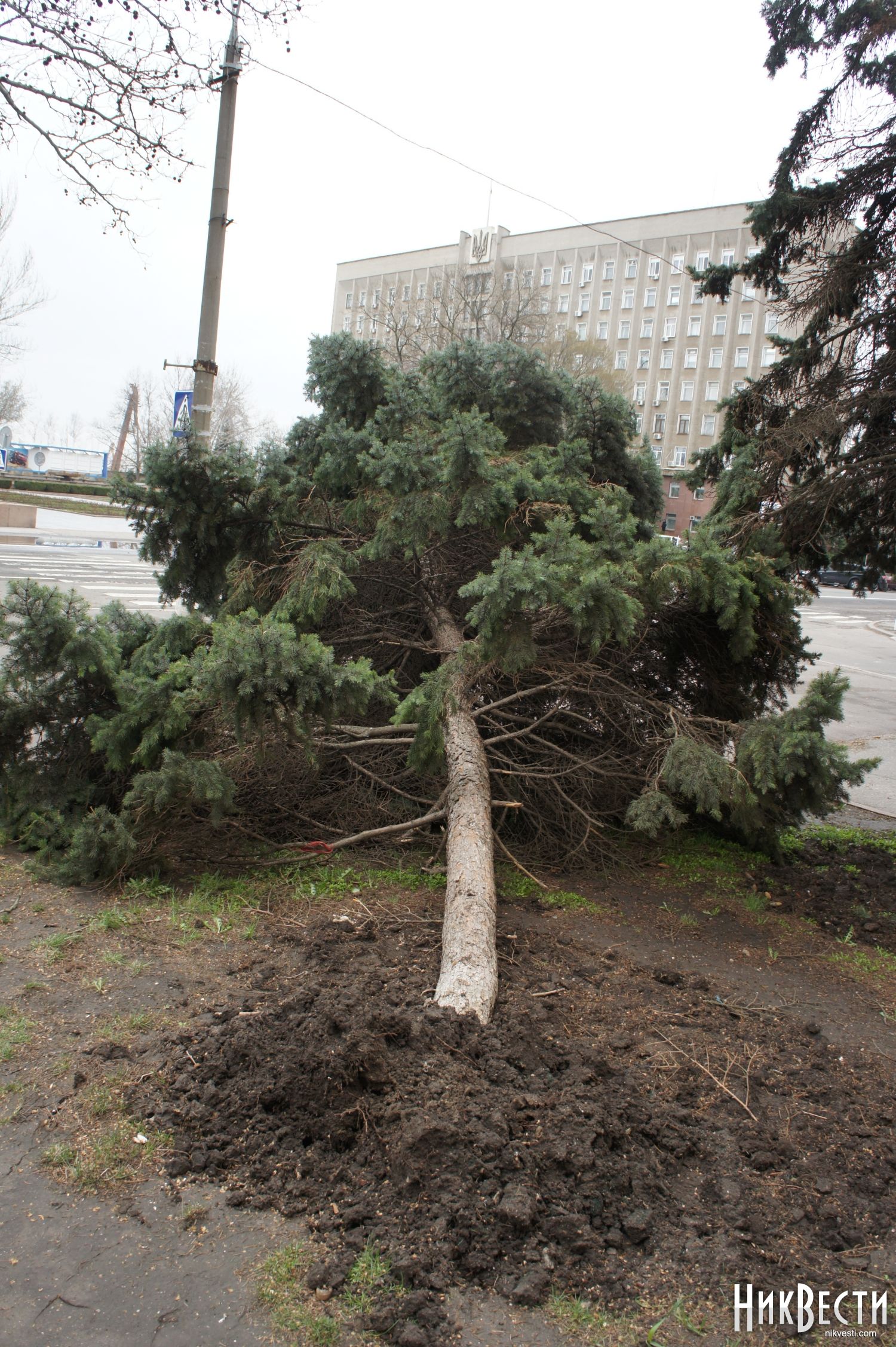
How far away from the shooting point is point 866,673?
16.4 metres

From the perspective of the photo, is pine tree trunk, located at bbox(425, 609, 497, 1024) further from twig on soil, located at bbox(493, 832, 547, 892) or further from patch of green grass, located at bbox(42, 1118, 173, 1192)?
patch of green grass, located at bbox(42, 1118, 173, 1192)

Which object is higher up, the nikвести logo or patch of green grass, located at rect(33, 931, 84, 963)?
the nikвести logo

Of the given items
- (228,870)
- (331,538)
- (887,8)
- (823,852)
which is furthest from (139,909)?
(887,8)

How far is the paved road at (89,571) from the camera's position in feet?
52.4

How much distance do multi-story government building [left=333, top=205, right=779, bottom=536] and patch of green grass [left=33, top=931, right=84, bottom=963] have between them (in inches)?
1703

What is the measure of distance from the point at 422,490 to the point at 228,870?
2.26 m

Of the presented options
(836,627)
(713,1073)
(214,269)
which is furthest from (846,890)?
(836,627)

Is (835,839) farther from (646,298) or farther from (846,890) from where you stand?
(646,298)

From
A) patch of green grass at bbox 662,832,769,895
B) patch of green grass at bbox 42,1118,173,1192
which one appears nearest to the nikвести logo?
patch of green grass at bbox 42,1118,173,1192

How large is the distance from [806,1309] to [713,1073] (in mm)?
958

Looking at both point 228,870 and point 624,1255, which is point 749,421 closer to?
point 228,870

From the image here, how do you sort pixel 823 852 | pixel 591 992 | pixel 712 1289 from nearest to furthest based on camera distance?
pixel 712 1289 < pixel 591 992 < pixel 823 852

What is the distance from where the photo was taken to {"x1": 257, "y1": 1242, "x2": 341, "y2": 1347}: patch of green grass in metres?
1.98

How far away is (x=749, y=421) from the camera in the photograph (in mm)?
6539
